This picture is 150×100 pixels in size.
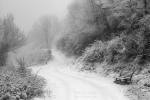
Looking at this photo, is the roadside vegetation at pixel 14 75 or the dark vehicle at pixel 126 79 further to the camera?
the dark vehicle at pixel 126 79

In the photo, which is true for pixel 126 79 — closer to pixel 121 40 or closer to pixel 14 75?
pixel 121 40

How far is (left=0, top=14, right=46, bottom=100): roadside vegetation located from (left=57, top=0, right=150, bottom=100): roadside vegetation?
21.4 feet

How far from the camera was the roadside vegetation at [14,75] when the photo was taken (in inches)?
278

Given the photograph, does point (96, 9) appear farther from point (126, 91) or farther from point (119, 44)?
point (126, 91)

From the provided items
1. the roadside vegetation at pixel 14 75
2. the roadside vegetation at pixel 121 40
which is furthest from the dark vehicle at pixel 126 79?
the roadside vegetation at pixel 14 75

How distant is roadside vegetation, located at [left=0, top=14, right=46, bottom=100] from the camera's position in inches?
278

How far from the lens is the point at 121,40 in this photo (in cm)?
1395

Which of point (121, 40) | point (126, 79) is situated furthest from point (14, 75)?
point (121, 40)

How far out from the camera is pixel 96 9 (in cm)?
2080

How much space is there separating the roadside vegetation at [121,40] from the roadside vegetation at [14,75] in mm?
6526

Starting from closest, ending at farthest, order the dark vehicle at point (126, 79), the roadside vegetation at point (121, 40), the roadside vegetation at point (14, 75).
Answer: the roadside vegetation at point (14, 75) → the dark vehicle at point (126, 79) → the roadside vegetation at point (121, 40)

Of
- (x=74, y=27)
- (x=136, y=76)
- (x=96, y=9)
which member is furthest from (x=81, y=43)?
(x=136, y=76)

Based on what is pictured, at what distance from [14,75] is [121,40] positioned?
11260 millimetres

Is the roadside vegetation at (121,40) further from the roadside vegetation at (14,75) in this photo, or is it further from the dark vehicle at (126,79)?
the roadside vegetation at (14,75)
